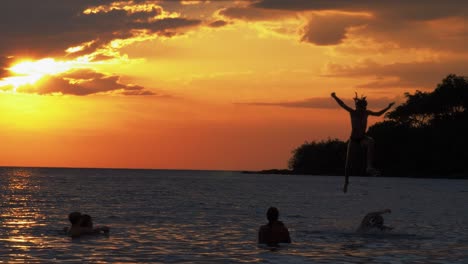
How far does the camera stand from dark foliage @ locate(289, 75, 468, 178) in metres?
165

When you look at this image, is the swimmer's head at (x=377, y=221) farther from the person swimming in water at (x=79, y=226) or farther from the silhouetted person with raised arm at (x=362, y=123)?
the person swimming in water at (x=79, y=226)

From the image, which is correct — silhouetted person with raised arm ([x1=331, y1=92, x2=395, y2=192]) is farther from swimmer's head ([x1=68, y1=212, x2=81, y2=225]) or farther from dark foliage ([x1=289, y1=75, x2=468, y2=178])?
dark foliage ([x1=289, y1=75, x2=468, y2=178])

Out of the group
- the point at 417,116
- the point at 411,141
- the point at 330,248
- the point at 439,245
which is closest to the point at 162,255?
the point at 330,248

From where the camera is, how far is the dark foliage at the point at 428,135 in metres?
165

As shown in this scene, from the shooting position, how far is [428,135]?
537 feet

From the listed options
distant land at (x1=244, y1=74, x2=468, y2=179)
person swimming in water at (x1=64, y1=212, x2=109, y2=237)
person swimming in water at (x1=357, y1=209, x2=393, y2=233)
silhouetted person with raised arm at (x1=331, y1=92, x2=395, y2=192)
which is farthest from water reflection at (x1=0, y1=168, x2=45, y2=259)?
distant land at (x1=244, y1=74, x2=468, y2=179)

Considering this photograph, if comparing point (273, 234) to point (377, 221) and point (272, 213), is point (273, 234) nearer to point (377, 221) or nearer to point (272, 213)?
point (272, 213)

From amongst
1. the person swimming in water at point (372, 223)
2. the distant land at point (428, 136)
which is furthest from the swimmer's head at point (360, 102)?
the distant land at point (428, 136)

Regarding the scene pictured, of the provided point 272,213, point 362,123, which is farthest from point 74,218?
point 362,123

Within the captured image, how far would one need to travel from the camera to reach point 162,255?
2594 centimetres

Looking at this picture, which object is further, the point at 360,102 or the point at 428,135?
the point at 428,135

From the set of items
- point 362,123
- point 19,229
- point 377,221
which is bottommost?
point 19,229

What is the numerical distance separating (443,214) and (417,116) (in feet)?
437

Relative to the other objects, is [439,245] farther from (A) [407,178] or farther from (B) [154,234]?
(A) [407,178]
